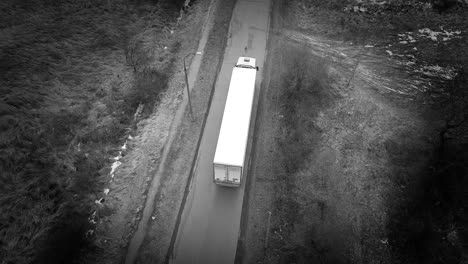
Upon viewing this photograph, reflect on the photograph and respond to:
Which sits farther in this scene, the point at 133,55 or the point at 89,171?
the point at 133,55

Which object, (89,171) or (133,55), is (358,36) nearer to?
(133,55)

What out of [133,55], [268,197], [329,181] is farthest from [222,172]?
[133,55]

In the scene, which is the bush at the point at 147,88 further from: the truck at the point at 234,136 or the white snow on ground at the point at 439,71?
the white snow on ground at the point at 439,71

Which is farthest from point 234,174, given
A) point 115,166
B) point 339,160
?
point 115,166

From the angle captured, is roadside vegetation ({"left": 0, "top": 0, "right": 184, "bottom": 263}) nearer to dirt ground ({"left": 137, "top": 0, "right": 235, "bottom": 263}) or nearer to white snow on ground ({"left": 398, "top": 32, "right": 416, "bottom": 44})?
dirt ground ({"left": 137, "top": 0, "right": 235, "bottom": 263})

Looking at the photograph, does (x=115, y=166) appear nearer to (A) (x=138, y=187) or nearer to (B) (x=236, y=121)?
(A) (x=138, y=187)

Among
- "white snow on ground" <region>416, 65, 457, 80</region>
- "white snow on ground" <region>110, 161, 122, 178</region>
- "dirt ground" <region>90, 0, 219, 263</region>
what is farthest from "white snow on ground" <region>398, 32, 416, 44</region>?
"white snow on ground" <region>110, 161, 122, 178</region>
